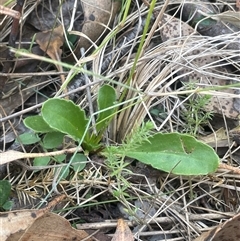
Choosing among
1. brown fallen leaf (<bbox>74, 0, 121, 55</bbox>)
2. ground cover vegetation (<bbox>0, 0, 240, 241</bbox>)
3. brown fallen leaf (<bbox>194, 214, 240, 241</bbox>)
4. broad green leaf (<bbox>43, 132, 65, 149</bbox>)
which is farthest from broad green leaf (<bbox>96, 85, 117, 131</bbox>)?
brown fallen leaf (<bbox>194, 214, 240, 241</bbox>)

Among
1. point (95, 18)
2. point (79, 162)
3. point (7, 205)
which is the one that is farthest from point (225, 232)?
point (95, 18)

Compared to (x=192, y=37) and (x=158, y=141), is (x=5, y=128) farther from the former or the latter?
(x=192, y=37)

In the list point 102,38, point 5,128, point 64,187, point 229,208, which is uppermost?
point 102,38

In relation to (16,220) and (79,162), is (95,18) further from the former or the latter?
(16,220)

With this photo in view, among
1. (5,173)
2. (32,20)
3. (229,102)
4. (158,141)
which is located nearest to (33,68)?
(32,20)

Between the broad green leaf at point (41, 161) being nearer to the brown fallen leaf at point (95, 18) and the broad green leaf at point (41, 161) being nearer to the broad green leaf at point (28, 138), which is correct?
the broad green leaf at point (28, 138)

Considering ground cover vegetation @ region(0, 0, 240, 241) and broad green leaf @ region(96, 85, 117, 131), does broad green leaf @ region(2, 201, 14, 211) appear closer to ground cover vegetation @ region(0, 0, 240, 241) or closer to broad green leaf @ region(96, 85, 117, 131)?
ground cover vegetation @ region(0, 0, 240, 241)
